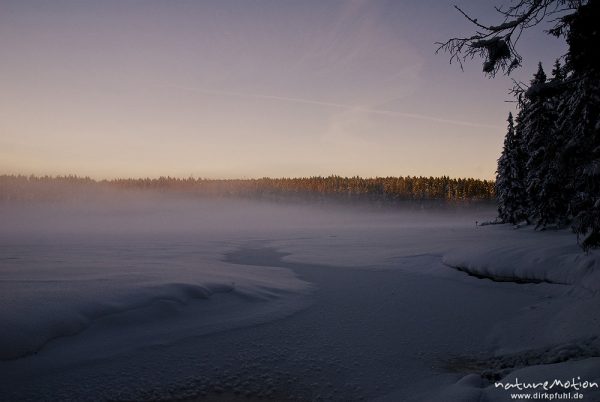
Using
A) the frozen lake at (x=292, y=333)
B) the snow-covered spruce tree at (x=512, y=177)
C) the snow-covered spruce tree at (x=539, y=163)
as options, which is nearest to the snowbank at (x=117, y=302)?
the frozen lake at (x=292, y=333)

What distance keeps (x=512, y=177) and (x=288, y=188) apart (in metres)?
121

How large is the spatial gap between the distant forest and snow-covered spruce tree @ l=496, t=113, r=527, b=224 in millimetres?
92931

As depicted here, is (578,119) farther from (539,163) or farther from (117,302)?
(539,163)

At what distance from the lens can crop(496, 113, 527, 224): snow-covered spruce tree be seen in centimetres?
3456

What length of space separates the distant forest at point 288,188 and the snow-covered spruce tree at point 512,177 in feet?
305

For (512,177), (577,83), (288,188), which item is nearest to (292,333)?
(577,83)

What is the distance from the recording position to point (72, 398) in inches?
222

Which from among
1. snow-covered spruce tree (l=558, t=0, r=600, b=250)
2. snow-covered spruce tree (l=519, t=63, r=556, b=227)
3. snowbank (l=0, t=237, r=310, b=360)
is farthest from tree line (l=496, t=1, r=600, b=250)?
snow-covered spruce tree (l=519, t=63, r=556, b=227)

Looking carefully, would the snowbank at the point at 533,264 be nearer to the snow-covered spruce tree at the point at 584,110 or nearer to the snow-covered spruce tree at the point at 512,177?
the snow-covered spruce tree at the point at 584,110

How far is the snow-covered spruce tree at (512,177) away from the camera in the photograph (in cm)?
3456

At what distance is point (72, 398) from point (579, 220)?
11968 mm

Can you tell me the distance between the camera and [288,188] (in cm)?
15312

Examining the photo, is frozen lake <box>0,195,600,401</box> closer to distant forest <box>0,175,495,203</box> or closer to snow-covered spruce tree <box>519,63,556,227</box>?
snow-covered spruce tree <box>519,63,556,227</box>

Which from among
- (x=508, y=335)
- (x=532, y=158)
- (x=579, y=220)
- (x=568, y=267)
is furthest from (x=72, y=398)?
(x=532, y=158)
